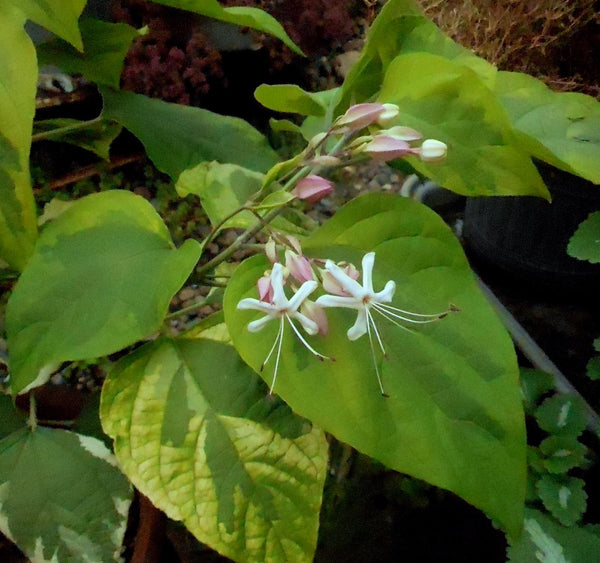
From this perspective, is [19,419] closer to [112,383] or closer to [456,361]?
[112,383]

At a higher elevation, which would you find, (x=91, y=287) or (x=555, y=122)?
(x=555, y=122)

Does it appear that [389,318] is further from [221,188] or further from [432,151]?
[221,188]

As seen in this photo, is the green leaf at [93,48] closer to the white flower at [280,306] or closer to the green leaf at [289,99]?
the green leaf at [289,99]

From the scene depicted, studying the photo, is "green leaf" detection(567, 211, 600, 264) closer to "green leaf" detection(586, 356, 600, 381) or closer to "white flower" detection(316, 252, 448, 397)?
"green leaf" detection(586, 356, 600, 381)

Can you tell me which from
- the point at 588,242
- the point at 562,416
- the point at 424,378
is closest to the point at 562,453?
the point at 562,416

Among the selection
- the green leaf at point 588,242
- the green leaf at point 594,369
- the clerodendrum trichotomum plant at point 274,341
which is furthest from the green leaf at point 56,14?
the green leaf at point 594,369
